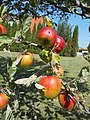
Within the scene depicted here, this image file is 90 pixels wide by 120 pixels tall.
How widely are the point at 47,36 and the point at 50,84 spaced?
0.63 ft

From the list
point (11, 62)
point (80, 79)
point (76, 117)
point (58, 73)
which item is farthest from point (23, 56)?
point (76, 117)

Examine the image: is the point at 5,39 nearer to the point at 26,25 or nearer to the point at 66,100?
the point at 26,25

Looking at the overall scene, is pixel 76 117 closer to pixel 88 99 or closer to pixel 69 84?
pixel 88 99

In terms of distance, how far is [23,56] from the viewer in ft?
3.71

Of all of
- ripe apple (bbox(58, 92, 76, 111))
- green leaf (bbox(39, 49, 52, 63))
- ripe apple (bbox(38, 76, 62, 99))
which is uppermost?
green leaf (bbox(39, 49, 52, 63))

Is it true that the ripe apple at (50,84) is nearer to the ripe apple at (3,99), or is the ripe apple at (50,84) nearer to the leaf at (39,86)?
the leaf at (39,86)

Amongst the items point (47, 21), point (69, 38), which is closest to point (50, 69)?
point (47, 21)

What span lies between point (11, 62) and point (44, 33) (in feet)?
0.62

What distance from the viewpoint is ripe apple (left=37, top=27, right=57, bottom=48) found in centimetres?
104

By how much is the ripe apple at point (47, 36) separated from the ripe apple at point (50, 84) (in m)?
0.13

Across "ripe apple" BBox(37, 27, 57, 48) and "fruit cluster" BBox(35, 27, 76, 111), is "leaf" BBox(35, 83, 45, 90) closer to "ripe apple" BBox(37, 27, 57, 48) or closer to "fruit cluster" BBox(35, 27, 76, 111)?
"fruit cluster" BBox(35, 27, 76, 111)

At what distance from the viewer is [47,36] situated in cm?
103

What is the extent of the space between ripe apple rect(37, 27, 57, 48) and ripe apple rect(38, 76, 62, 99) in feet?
0.44

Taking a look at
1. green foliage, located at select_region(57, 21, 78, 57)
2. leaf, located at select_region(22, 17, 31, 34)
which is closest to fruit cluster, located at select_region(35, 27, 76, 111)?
leaf, located at select_region(22, 17, 31, 34)
